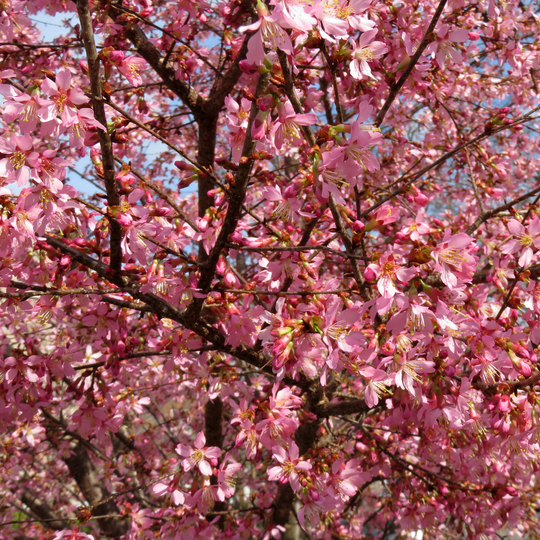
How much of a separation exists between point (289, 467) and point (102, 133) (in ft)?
5.88

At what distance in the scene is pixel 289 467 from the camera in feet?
6.66

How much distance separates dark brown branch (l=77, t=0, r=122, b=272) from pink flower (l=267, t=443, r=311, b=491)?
1.22 meters

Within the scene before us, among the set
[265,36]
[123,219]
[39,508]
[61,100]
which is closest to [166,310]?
[123,219]

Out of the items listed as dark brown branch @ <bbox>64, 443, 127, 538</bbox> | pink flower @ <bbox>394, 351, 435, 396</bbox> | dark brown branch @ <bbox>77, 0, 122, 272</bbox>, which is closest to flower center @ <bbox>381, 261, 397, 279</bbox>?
pink flower @ <bbox>394, 351, 435, 396</bbox>

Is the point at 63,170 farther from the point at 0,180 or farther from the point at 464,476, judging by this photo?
the point at 464,476

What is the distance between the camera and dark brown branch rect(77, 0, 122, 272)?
3.97ft

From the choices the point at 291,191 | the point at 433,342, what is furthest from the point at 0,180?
the point at 433,342

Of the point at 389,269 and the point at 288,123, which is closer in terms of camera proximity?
the point at 288,123

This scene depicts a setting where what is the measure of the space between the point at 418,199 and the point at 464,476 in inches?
94.8

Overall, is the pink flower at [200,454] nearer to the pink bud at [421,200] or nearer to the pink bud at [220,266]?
the pink bud at [220,266]

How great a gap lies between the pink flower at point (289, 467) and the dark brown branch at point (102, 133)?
48.2 inches

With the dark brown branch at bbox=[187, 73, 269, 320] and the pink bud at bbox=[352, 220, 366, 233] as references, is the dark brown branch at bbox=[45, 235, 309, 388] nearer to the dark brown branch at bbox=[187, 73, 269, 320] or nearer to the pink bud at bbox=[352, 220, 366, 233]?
the dark brown branch at bbox=[187, 73, 269, 320]

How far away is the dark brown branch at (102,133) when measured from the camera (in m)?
1.21

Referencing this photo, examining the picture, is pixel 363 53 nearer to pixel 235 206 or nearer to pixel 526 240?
pixel 235 206
